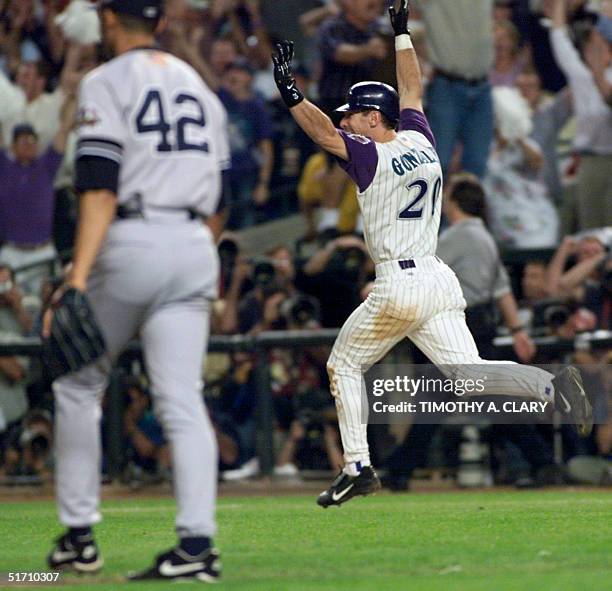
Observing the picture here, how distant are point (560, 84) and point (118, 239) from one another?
31.9 feet

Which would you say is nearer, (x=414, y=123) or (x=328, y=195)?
(x=414, y=123)

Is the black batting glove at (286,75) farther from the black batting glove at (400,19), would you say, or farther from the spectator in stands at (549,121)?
the spectator in stands at (549,121)

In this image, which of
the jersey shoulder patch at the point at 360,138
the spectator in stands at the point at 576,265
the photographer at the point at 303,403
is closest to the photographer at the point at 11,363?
the photographer at the point at 303,403

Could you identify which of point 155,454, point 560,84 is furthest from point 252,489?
point 560,84

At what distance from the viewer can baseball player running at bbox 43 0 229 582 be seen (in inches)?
197

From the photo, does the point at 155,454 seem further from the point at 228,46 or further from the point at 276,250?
the point at 228,46

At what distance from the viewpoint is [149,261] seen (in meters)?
5.07

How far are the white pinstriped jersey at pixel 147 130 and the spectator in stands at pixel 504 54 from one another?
856cm

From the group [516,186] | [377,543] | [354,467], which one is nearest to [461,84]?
[516,186]

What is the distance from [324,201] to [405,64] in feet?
15.5

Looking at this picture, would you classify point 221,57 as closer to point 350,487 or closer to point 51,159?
point 51,159

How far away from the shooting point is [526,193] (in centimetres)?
A: 1280

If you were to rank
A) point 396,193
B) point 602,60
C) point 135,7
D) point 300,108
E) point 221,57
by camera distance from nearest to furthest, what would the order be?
point 135,7
point 300,108
point 396,193
point 602,60
point 221,57

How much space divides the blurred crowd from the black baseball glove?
18.5 ft
